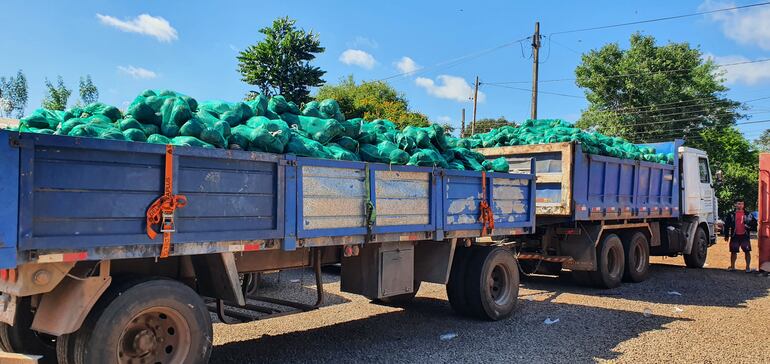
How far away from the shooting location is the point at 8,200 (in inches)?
126

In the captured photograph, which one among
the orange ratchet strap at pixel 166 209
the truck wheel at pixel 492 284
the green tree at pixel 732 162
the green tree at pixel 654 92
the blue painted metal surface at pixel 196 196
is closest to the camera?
the blue painted metal surface at pixel 196 196

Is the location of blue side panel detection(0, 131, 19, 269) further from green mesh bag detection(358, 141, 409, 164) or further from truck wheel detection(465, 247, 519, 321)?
truck wheel detection(465, 247, 519, 321)

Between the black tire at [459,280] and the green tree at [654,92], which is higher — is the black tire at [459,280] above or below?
below

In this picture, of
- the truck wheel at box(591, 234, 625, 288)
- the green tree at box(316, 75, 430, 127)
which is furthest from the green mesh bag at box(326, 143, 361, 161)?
the green tree at box(316, 75, 430, 127)

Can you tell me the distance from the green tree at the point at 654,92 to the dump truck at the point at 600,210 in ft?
59.8

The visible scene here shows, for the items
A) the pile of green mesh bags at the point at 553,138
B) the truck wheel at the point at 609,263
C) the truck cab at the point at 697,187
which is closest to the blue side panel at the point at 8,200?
the pile of green mesh bags at the point at 553,138

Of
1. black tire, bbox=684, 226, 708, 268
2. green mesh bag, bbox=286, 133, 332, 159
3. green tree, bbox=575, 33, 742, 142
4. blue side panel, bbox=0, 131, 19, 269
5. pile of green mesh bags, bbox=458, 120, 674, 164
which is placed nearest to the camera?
blue side panel, bbox=0, 131, 19, 269

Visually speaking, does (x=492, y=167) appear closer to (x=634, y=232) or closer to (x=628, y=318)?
(x=628, y=318)

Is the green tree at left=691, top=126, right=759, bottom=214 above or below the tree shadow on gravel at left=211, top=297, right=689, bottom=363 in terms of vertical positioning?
above

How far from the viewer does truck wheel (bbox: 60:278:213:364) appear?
368 cm

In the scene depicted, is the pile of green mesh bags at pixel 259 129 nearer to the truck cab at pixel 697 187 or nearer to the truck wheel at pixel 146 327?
the truck wheel at pixel 146 327

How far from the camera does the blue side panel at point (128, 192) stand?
3361 millimetres

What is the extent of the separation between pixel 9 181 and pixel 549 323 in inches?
230

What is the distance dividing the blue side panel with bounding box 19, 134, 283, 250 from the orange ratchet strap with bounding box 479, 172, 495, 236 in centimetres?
295
